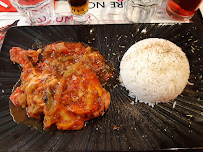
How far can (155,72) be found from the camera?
2.22 metres

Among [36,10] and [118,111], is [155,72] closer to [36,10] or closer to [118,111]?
[118,111]

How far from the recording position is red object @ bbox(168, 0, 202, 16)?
2695 mm

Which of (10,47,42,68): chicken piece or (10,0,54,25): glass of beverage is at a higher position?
(10,0,54,25): glass of beverage

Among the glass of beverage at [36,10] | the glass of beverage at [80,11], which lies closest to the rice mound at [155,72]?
the glass of beverage at [80,11]

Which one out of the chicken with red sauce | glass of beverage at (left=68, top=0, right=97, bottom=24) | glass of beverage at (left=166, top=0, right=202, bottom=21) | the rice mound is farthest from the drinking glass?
the chicken with red sauce

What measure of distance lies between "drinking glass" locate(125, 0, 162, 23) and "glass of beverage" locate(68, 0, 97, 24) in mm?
643

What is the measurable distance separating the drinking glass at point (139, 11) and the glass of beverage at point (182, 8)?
0.33 metres

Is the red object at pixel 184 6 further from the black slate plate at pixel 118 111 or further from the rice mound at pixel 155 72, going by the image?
the rice mound at pixel 155 72

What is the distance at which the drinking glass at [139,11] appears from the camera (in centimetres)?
283

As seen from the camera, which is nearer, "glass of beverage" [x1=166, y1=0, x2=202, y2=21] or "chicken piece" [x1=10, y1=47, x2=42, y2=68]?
"chicken piece" [x1=10, y1=47, x2=42, y2=68]

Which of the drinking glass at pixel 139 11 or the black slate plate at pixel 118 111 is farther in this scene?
the drinking glass at pixel 139 11

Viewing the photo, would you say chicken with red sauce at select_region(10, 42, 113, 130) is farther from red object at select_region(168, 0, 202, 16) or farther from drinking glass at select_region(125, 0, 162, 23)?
red object at select_region(168, 0, 202, 16)

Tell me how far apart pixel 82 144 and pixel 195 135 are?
1.23m

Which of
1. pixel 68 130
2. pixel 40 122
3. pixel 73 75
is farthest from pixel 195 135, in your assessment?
pixel 40 122
